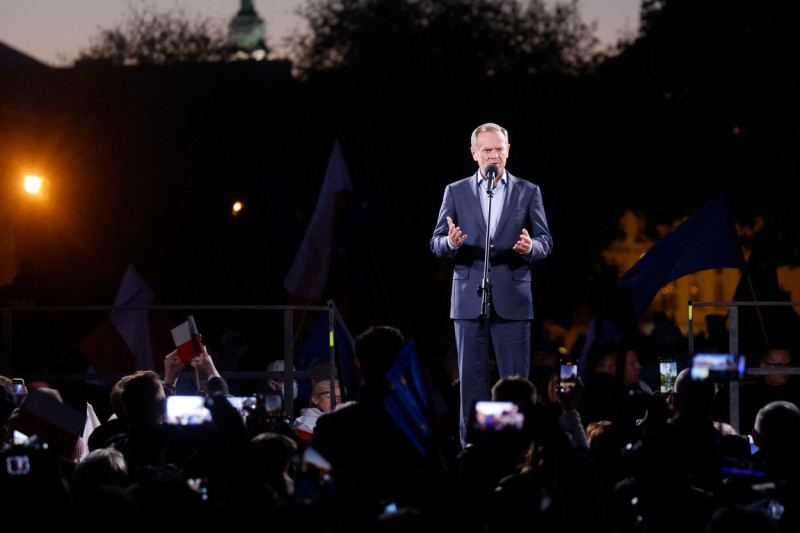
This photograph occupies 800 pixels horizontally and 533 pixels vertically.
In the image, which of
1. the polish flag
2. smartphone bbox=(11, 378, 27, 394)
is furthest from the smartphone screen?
the polish flag

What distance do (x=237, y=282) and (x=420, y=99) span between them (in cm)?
546

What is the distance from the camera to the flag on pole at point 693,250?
1083 centimetres

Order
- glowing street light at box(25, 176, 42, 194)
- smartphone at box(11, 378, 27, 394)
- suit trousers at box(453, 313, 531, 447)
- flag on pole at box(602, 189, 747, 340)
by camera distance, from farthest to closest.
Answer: glowing street light at box(25, 176, 42, 194) → flag on pole at box(602, 189, 747, 340) → smartphone at box(11, 378, 27, 394) → suit trousers at box(453, 313, 531, 447)

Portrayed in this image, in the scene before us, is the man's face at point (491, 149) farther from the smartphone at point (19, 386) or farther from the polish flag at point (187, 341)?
the smartphone at point (19, 386)

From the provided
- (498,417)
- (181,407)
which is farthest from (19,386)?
(498,417)

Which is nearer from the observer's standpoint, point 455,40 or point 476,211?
point 476,211

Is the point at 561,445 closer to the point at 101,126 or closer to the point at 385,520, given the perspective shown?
the point at 385,520

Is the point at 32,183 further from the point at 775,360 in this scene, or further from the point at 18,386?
the point at 775,360

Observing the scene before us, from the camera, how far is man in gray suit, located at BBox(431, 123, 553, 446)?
25.5 feet

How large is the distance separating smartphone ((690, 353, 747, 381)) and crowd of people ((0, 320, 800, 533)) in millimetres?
254

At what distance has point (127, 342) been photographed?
11555 millimetres

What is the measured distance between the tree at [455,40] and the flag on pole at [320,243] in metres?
13.4

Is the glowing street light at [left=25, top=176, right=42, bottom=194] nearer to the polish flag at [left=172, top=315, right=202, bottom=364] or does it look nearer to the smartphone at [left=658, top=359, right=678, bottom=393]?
the polish flag at [left=172, top=315, right=202, bottom=364]

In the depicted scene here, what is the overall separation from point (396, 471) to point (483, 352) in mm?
2046
